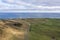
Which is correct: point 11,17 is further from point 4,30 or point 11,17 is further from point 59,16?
point 59,16

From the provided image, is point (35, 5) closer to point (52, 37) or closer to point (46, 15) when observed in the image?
point (46, 15)

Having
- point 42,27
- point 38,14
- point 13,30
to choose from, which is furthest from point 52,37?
point 13,30

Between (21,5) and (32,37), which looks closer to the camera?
(32,37)

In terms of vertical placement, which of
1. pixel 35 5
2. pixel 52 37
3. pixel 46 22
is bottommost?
pixel 52 37

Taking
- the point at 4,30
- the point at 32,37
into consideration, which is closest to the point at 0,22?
the point at 4,30

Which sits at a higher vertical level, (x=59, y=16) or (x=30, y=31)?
(x=59, y=16)

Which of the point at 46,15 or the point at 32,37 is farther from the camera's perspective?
the point at 46,15
